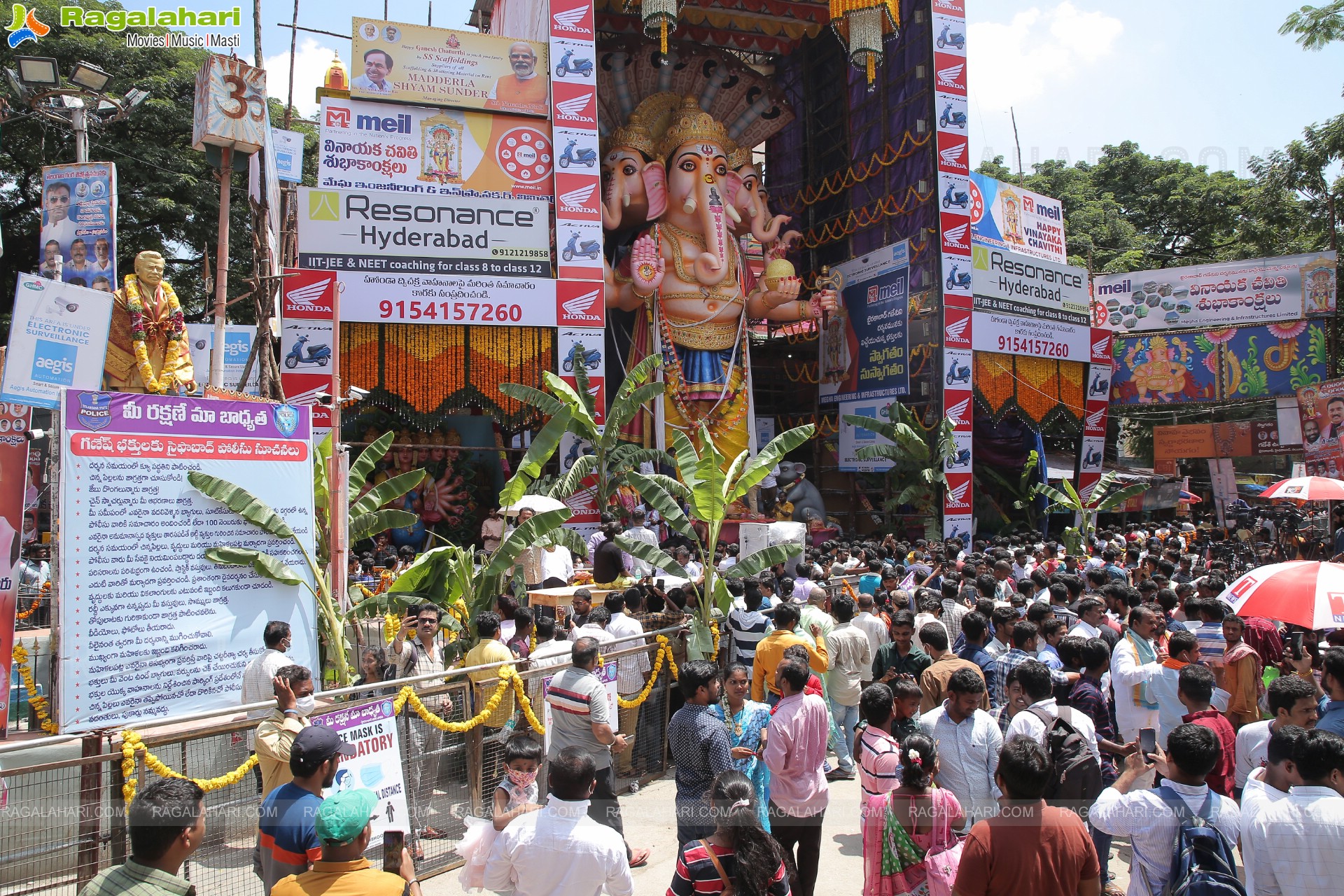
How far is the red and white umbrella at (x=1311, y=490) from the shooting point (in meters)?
10.8

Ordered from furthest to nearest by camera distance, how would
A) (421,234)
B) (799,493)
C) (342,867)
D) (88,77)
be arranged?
(799,493)
(421,234)
(88,77)
(342,867)

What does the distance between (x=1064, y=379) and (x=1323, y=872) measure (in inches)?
731

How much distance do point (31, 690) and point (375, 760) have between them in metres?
5.05

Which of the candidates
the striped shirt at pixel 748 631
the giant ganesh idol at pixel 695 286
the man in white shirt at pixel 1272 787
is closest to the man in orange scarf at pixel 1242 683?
the man in white shirt at pixel 1272 787

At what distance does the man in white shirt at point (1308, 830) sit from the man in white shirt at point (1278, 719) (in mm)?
773

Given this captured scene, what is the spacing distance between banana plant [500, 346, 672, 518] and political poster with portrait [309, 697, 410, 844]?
8.16 meters

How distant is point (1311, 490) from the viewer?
36.2ft

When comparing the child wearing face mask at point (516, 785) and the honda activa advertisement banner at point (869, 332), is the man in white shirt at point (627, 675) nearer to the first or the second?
the child wearing face mask at point (516, 785)

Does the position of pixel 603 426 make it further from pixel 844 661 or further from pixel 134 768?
pixel 134 768

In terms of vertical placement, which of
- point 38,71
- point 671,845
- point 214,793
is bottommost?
point 671,845

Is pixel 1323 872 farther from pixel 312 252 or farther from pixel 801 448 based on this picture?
pixel 801 448

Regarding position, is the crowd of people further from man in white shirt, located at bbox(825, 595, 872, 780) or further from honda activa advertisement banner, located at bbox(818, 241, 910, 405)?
honda activa advertisement banner, located at bbox(818, 241, 910, 405)

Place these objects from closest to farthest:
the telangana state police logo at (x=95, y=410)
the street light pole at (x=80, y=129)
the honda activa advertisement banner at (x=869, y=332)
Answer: the telangana state police logo at (x=95, y=410) < the street light pole at (x=80, y=129) < the honda activa advertisement banner at (x=869, y=332)

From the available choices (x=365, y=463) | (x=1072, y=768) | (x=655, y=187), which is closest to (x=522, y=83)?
(x=655, y=187)
